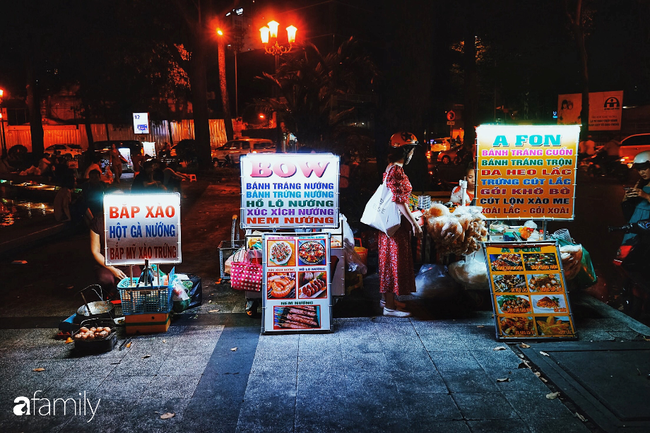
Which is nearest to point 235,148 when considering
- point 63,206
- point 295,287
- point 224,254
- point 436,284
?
point 63,206

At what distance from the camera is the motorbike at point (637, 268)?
6074 millimetres

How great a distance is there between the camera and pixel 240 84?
177ft

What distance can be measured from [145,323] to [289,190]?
2.30 metres

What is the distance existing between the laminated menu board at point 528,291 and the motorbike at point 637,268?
1.29 metres

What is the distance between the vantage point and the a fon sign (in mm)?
5734

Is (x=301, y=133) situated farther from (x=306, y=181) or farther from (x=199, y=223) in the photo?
(x=306, y=181)

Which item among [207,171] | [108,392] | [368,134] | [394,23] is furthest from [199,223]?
[207,171]

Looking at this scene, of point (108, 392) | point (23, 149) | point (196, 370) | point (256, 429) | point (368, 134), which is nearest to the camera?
point (256, 429)

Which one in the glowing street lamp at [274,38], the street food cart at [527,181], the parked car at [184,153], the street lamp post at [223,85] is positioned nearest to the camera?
the street food cart at [527,181]

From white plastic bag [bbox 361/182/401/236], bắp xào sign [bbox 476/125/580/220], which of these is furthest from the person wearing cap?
white plastic bag [bbox 361/182/401/236]

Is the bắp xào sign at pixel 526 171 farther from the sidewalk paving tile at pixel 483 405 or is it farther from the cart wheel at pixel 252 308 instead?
the cart wheel at pixel 252 308

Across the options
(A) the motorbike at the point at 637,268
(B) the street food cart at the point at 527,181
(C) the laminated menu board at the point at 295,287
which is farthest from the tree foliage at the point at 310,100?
(A) the motorbike at the point at 637,268

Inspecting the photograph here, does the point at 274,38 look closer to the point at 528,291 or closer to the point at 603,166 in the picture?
the point at 528,291

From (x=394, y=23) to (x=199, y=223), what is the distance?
7324mm
